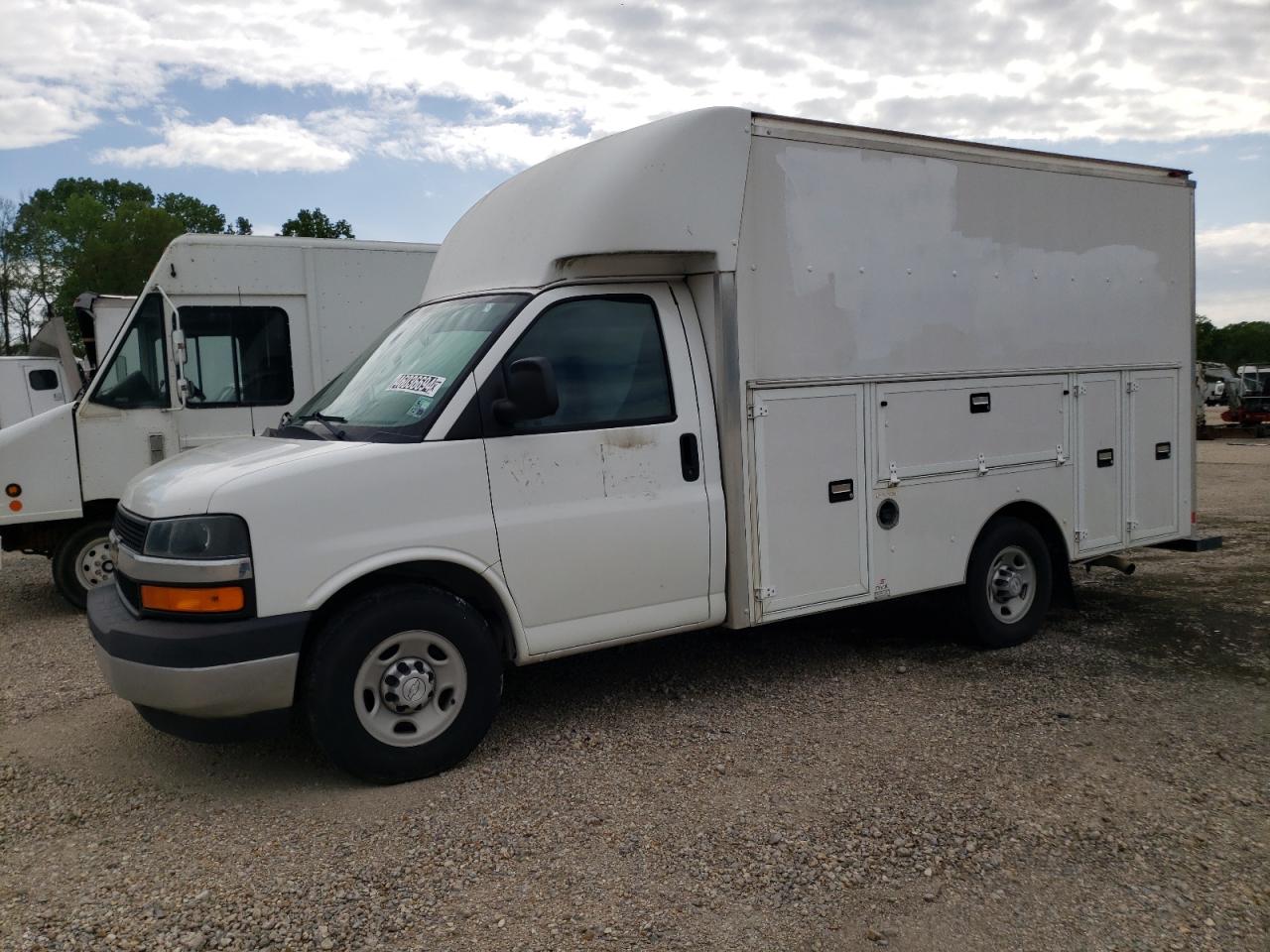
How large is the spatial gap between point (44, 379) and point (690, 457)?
1574 centimetres

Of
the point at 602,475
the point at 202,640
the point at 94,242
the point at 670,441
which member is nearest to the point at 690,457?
the point at 670,441

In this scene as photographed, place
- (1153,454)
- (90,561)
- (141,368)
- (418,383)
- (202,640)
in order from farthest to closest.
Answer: (90,561)
(141,368)
(1153,454)
(418,383)
(202,640)

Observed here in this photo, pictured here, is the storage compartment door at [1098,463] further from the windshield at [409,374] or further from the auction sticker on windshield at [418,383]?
the auction sticker on windshield at [418,383]

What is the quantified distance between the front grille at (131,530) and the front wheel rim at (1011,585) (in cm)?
478

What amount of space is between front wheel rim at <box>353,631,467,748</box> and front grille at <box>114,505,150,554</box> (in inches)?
42.3

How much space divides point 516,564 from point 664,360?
1295 mm

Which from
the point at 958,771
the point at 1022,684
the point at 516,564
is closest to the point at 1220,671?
the point at 1022,684

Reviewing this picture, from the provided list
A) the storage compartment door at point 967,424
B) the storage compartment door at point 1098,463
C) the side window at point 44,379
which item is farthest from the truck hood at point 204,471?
the side window at point 44,379

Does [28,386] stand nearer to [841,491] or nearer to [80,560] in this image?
[80,560]

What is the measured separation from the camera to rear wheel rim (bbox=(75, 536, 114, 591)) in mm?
8422

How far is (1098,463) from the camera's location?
6922mm

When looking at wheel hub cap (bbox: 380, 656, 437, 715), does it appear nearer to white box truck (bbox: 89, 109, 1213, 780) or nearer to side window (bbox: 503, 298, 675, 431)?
white box truck (bbox: 89, 109, 1213, 780)

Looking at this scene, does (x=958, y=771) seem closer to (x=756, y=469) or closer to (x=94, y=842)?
(x=756, y=469)

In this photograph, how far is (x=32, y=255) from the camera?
171ft
